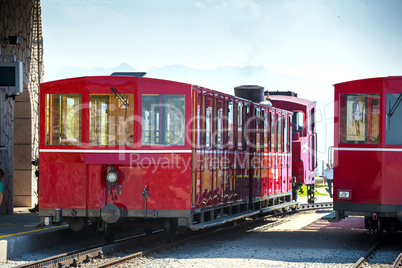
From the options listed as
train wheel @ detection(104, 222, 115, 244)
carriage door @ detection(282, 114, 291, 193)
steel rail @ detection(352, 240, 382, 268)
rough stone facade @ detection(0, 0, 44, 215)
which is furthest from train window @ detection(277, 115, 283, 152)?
train wheel @ detection(104, 222, 115, 244)

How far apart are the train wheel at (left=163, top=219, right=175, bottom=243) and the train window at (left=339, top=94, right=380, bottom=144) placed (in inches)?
150

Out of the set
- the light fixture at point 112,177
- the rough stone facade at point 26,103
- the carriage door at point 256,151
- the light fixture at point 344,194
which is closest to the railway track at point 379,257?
the light fixture at point 344,194

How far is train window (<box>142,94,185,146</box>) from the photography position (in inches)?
553

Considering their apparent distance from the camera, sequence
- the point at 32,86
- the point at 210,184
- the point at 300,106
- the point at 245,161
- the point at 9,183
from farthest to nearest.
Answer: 1. the point at 300,106
2. the point at 32,86
3. the point at 9,183
4. the point at 245,161
5. the point at 210,184

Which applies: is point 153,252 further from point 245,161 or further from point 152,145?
point 245,161

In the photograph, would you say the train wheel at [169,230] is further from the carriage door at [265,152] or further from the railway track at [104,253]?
the carriage door at [265,152]

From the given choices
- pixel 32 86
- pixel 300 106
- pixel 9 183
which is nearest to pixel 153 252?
pixel 9 183

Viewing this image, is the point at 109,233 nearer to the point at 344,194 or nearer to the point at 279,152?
the point at 344,194

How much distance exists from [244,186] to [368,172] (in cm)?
436

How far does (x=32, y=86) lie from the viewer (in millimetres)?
22688

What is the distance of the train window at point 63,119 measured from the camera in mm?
14156

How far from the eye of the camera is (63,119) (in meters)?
14.2

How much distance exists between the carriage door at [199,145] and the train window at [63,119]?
221cm

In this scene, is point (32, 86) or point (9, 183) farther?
point (32, 86)
